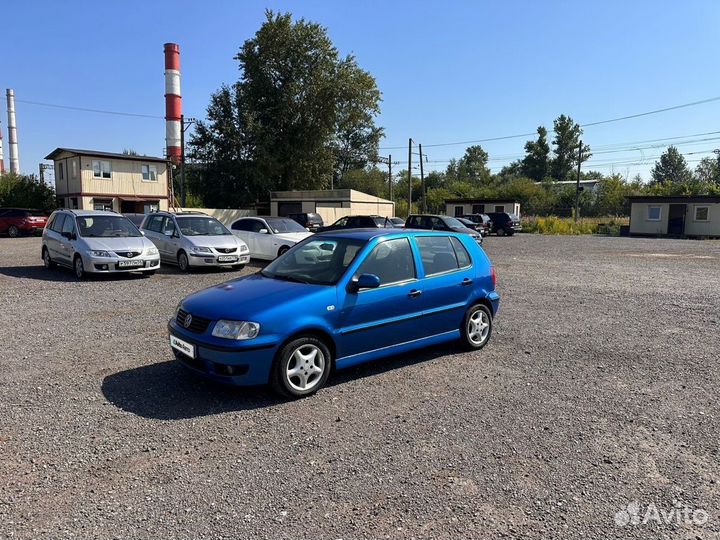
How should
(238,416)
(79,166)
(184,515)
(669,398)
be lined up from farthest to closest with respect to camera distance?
(79,166) → (669,398) → (238,416) → (184,515)

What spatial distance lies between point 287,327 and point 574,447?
98.6 inches

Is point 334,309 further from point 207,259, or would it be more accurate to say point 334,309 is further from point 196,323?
point 207,259

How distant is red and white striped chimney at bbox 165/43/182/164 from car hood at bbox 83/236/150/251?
3809cm

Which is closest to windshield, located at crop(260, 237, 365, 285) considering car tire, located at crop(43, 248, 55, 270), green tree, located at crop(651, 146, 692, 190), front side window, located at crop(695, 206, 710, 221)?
car tire, located at crop(43, 248, 55, 270)

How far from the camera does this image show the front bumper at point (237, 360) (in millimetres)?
4477

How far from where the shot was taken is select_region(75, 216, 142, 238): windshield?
12805 mm

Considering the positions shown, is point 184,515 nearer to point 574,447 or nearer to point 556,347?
point 574,447

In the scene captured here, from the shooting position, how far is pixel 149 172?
3891cm

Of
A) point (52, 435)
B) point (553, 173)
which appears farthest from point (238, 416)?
point (553, 173)

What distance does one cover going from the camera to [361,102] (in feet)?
164

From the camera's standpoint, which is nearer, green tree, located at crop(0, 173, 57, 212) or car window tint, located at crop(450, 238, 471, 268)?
car window tint, located at crop(450, 238, 471, 268)

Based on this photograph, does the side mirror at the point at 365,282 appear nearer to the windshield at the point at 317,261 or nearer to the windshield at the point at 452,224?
the windshield at the point at 317,261

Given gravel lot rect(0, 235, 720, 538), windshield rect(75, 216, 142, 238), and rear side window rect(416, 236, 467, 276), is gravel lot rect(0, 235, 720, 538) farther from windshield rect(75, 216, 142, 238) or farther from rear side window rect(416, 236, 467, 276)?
windshield rect(75, 216, 142, 238)

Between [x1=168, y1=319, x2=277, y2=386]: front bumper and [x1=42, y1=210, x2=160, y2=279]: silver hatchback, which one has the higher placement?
[x1=42, y1=210, x2=160, y2=279]: silver hatchback
